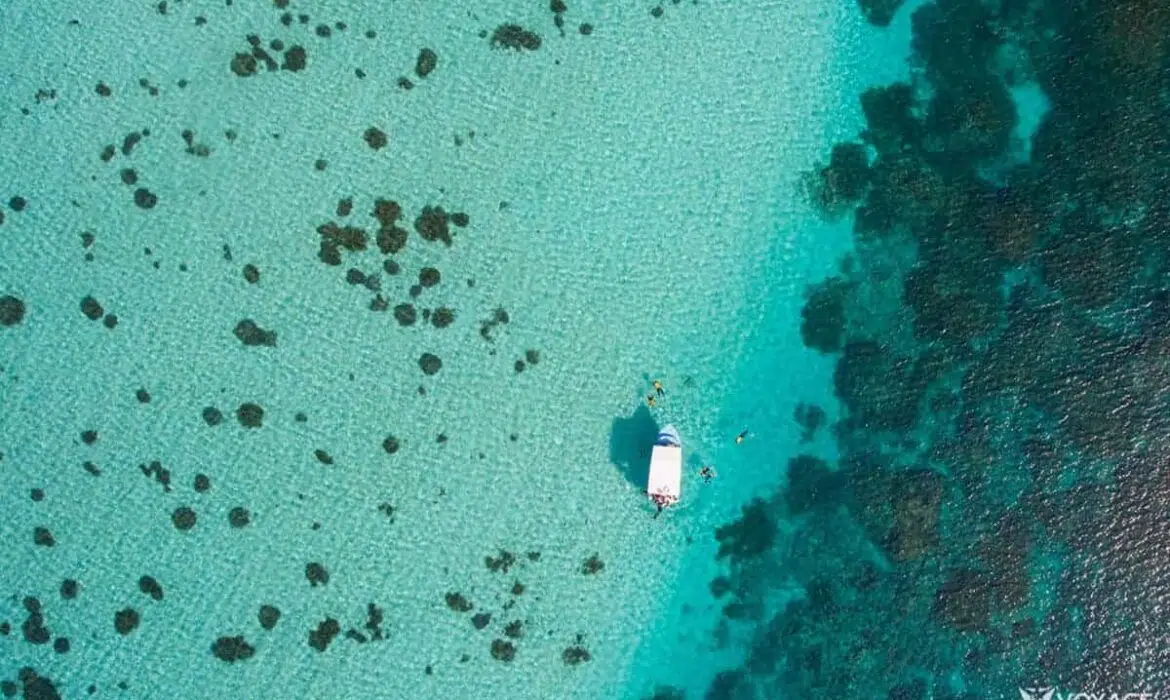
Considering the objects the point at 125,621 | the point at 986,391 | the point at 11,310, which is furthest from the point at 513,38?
the point at 125,621

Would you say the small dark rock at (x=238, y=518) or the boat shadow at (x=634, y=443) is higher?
the boat shadow at (x=634, y=443)

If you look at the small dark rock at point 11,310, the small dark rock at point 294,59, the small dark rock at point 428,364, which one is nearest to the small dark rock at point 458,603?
the small dark rock at point 428,364

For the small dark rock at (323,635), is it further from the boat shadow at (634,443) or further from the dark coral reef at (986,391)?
the dark coral reef at (986,391)

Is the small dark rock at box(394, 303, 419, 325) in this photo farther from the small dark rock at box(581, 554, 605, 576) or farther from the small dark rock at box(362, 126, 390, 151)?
the small dark rock at box(581, 554, 605, 576)

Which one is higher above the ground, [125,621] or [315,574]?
[315,574]

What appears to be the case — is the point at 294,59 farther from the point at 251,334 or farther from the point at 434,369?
the point at 434,369
